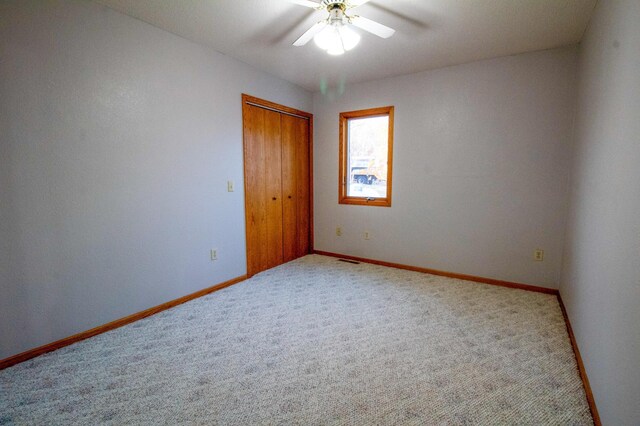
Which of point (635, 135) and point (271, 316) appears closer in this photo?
point (635, 135)

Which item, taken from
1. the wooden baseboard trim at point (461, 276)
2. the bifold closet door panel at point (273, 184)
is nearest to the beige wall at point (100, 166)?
the bifold closet door panel at point (273, 184)

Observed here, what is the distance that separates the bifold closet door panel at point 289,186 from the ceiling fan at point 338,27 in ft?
6.43

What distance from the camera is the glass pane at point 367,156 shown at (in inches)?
158

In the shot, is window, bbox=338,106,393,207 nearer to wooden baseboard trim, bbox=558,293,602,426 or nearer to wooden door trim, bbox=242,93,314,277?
wooden door trim, bbox=242,93,314,277

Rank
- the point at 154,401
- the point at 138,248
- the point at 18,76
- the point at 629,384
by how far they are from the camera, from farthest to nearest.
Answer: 1. the point at 138,248
2. the point at 18,76
3. the point at 154,401
4. the point at 629,384

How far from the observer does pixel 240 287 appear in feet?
10.8

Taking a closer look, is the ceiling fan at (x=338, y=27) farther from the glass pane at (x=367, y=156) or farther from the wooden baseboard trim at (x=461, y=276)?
the wooden baseboard trim at (x=461, y=276)

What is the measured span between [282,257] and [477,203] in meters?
2.49

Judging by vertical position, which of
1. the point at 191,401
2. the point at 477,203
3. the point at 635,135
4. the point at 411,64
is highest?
the point at 411,64

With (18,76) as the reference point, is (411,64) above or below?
above

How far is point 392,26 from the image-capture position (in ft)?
8.22

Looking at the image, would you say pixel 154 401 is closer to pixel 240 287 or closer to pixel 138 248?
pixel 138 248

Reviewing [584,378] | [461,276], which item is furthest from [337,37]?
[461,276]

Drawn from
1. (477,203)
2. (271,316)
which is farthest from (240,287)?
(477,203)
